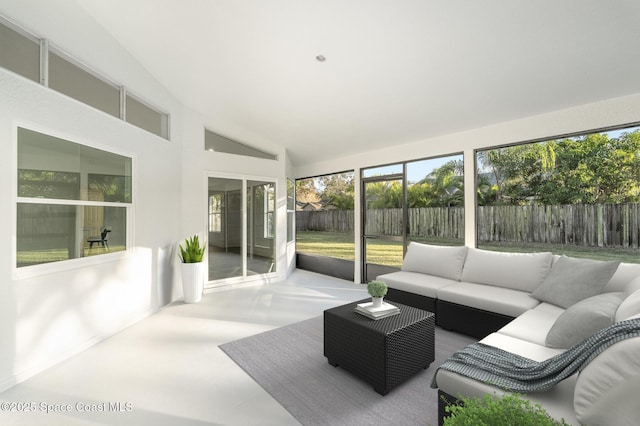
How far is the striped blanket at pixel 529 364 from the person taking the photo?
4.03 ft

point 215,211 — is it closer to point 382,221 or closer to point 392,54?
point 382,221

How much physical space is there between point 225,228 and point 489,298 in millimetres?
4105

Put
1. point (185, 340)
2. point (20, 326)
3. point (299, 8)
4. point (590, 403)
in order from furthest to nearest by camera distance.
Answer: point (185, 340)
point (299, 8)
point (20, 326)
point (590, 403)

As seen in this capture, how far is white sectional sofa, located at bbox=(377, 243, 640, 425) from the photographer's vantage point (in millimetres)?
1106

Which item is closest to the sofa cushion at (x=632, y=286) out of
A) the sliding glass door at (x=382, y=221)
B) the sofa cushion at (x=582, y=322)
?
the sofa cushion at (x=582, y=322)

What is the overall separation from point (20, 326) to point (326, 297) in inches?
134

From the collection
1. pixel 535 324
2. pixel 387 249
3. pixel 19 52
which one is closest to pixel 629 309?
pixel 535 324

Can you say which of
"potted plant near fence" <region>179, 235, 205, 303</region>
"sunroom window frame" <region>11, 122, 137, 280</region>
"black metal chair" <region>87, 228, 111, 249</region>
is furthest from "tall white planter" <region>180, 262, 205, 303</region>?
"black metal chair" <region>87, 228, 111, 249</region>

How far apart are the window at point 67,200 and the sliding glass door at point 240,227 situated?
162cm

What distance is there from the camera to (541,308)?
2641 millimetres

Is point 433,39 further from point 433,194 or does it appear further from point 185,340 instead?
point 185,340

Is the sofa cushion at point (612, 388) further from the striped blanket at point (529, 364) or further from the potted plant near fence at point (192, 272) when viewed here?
the potted plant near fence at point (192, 272)

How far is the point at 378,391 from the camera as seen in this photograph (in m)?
2.10

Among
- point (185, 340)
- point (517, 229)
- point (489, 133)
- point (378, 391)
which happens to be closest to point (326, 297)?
point (185, 340)
